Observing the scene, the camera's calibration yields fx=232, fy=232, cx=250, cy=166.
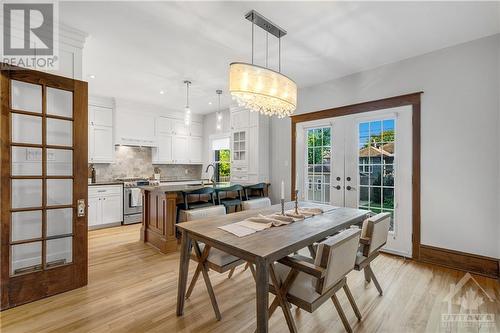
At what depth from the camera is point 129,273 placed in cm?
279

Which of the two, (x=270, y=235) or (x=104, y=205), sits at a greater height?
(x=270, y=235)

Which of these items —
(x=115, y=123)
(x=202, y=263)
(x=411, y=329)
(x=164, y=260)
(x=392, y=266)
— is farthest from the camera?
(x=115, y=123)

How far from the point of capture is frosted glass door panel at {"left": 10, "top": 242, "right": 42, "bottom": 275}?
212 cm

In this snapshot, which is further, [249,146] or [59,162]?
[249,146]

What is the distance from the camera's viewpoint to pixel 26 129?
2.17 meters

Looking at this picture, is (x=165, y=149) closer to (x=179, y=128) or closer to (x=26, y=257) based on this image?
(x=179, y=128)

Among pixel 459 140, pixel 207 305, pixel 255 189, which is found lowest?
pixel 207 305

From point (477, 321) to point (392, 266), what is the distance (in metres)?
1.06

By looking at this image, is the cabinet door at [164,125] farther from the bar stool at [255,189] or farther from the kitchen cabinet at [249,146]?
the bar stool at [255,189]

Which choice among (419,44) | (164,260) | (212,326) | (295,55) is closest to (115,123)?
(164,260)

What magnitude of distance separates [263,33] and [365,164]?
2.45m

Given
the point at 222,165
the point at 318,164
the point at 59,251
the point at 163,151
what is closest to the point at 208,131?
the point at 222,165

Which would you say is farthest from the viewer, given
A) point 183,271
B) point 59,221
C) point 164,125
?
point 164,125

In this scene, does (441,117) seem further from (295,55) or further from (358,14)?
(295,55)
